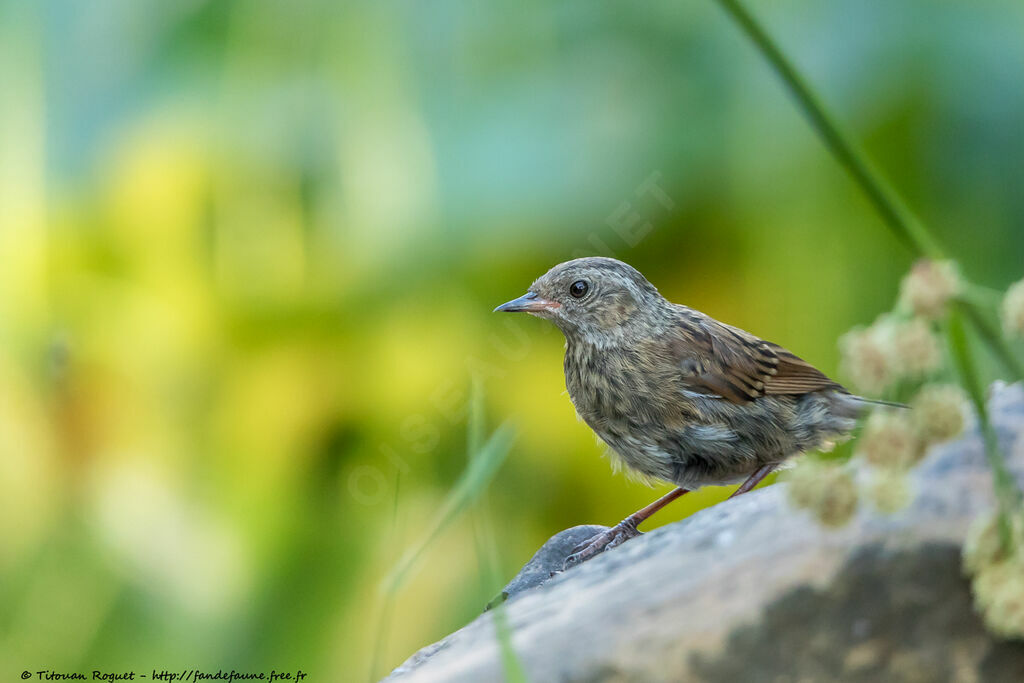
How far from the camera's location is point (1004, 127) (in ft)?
9.50

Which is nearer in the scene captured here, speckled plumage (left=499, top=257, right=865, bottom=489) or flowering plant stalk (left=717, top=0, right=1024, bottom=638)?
flowering plant stalk (left=717, top=0, right=1024, bottom=638)

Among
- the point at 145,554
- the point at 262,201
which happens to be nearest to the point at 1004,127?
the point at 262,201

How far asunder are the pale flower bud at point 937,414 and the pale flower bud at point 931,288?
71mm

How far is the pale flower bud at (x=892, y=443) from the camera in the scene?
82 centimetres

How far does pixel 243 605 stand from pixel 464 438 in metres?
0.73

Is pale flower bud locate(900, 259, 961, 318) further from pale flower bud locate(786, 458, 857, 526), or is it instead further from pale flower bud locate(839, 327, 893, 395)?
pale flower bud locate(786, 458, 857, 526)

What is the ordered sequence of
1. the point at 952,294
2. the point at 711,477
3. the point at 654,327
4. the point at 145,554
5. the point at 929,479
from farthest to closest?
the point at 145,554
the point at 654,327
the point at 711,477
the point at 929,479
the point at 952,294

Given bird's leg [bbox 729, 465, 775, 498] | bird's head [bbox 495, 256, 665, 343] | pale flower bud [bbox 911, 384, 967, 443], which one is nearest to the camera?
pale flower bud [bbox 911, 384, 967, 443]

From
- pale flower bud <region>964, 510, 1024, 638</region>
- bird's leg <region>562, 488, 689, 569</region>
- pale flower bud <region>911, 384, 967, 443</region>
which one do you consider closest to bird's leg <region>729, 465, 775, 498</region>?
bird's leg <region>562, 488, 689, 569</region>

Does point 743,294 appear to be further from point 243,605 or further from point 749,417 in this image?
point 243,605

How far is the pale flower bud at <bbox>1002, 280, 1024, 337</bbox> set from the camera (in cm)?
81

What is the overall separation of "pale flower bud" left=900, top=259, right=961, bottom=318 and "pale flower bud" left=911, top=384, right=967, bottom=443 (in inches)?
2.8

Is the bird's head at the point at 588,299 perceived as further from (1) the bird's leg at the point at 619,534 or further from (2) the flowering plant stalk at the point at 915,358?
(2) the flowering plant stalk at the point at 915,358

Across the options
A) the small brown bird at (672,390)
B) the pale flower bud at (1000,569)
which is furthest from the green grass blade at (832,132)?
the small brown bird at (672,390)
